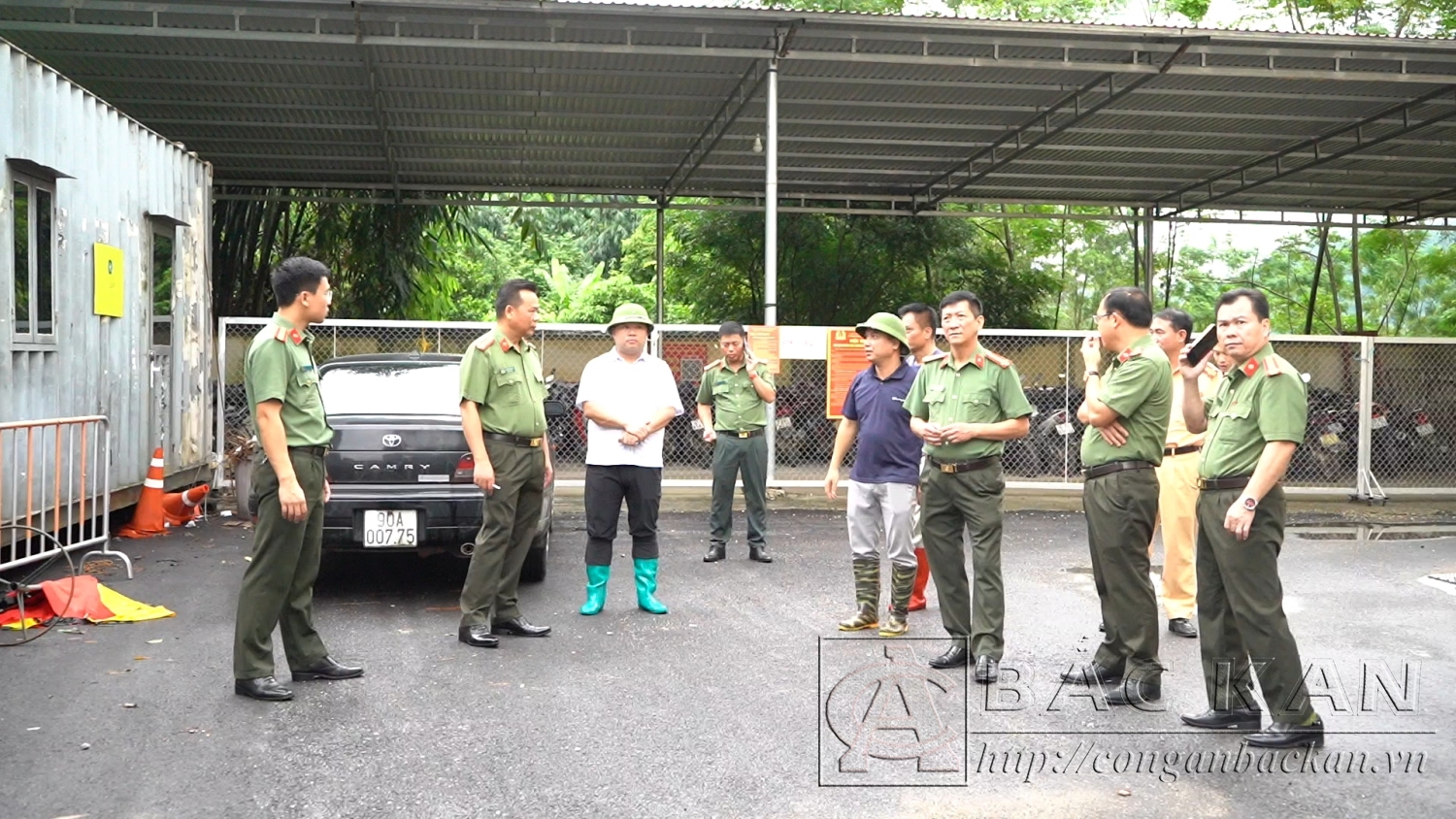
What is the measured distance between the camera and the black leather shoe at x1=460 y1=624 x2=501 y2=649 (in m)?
6.46

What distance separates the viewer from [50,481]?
809 cm

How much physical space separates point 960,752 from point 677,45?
980 cm

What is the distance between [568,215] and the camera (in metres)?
49.2

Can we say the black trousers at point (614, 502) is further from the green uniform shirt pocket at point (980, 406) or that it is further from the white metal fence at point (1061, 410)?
the white metal fence at point (1061, 410)

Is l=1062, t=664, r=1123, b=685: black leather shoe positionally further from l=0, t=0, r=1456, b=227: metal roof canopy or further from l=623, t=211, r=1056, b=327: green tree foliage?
l=623, t=211, r=1056, b=327: green tree foliage

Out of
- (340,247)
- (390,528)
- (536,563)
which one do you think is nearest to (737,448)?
(536,563)

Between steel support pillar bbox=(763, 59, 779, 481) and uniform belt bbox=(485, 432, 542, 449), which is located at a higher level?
steel support pillar bbox=(763, 59, 779, 481)

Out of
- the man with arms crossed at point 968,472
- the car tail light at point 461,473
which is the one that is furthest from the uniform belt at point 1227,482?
the car tail light at point 461,473

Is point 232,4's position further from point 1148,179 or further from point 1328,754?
point 1148,179

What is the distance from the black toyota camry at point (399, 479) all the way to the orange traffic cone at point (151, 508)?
3178 millimetres

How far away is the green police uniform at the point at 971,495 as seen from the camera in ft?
19.7

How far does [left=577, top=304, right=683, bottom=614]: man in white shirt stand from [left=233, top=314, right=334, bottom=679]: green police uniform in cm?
194

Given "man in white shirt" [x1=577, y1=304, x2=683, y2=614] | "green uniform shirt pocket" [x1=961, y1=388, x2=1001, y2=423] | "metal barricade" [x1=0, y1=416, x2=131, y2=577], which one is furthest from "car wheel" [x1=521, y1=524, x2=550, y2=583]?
"green uniform shirt pocket" [x1=961, y1=388, x2=1001, y2=423]

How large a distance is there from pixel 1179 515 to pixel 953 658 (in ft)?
6.34
